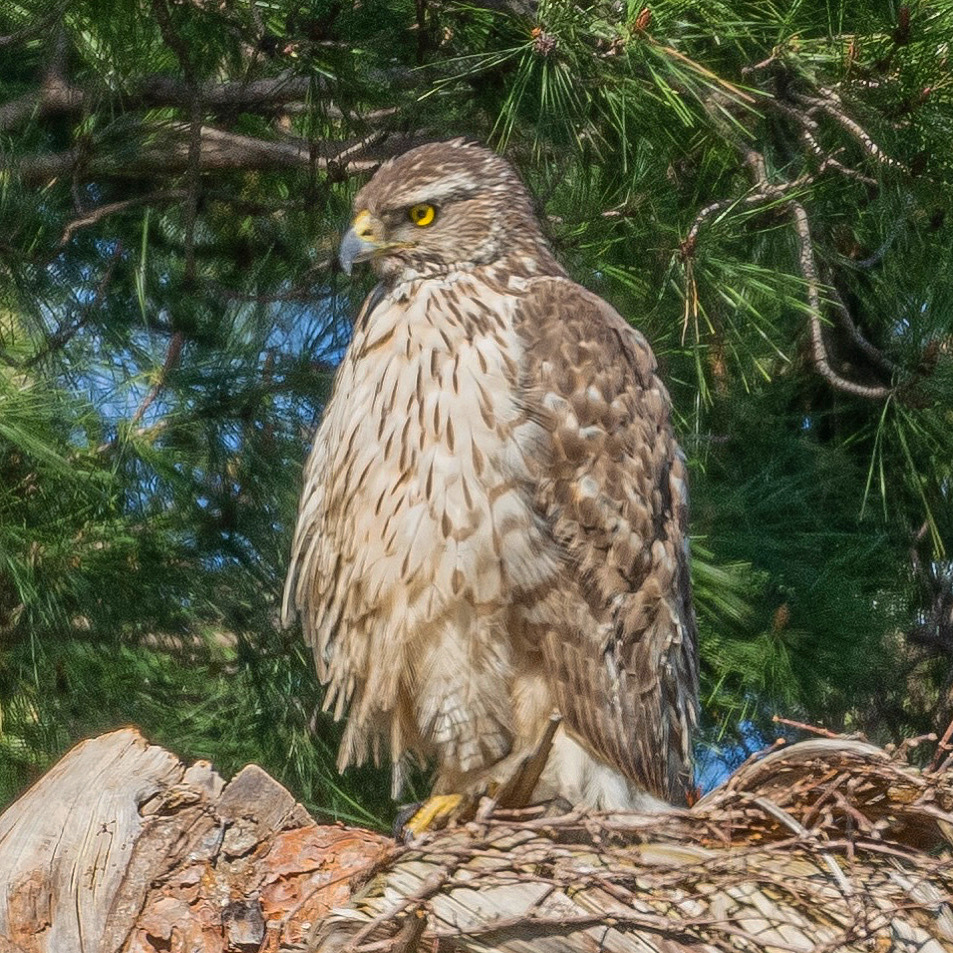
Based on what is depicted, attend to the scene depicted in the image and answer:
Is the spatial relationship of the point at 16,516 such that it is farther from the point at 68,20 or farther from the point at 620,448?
the point at 620,448

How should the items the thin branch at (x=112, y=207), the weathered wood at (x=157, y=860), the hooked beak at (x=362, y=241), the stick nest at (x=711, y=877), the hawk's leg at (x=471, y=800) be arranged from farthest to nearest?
the thin branch at (x=112, y=207) → the hooked beak at (x=362, y=241) → the hawk's leg at (x=471, y=800) → the weathered wood at (x=157, y=860) → the stick nest at (x=711, y=877)

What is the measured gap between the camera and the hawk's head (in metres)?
2.90

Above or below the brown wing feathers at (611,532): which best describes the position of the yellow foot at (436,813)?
below

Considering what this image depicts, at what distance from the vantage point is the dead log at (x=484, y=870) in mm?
1942

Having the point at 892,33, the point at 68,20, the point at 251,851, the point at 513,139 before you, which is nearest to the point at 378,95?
the point at 513,139

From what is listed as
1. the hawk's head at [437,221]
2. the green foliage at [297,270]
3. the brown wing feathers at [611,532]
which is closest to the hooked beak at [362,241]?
the hawk's head at [437,221]

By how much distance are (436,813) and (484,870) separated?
75cm

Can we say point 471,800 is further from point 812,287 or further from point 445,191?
point 812,287

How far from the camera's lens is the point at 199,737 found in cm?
360

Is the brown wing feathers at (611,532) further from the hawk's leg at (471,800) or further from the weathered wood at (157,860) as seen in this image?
the weathered wood at (157,860)

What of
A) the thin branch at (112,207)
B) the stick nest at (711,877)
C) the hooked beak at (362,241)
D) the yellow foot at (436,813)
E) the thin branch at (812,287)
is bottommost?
the yellow foot at (436,813)

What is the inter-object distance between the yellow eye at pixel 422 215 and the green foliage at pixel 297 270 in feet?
1.19

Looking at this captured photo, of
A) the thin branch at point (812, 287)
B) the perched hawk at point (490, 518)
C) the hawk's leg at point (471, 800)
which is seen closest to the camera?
the hawk's leg at point (471, 800)

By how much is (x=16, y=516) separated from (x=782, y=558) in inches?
78.7
